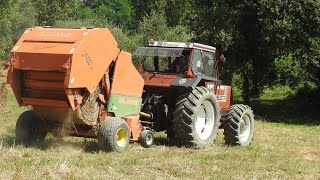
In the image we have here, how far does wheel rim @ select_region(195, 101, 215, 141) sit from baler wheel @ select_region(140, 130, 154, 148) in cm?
129

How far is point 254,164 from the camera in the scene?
30.2ft

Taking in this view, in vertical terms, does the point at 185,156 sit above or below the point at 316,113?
above

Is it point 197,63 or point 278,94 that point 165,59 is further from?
point 278,94

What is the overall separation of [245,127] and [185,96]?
268 centimetres

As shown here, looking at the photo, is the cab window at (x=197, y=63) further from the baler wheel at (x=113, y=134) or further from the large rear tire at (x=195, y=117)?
the baler wheel at (x=113, y=134)

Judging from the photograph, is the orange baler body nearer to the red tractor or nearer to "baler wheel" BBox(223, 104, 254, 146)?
the red tractor

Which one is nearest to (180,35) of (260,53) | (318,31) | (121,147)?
(260,53)

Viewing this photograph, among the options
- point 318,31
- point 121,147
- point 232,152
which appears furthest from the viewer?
point 318,31

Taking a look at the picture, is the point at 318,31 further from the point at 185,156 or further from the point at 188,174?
the point at 188,174

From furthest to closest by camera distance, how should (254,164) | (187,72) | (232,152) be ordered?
(187,72) → (232,152) → (254,164)

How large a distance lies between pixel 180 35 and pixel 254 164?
2424 cm

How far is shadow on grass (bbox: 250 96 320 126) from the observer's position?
77.0 ft

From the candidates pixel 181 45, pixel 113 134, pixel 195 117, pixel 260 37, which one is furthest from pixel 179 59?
pixel 260 37

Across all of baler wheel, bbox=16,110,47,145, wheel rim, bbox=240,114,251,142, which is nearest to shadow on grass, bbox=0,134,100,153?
baler wheel, bbox=16,110,47,145
